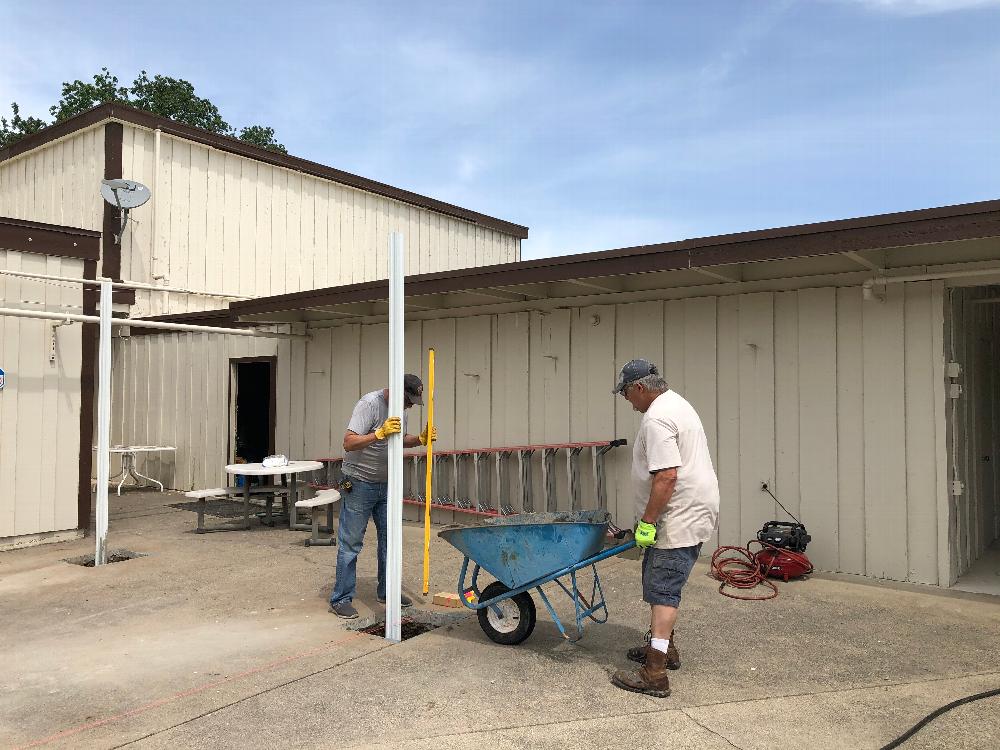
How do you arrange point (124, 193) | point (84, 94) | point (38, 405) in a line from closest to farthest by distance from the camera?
point (38, 405) < point (124, 193) < point (84, 94)

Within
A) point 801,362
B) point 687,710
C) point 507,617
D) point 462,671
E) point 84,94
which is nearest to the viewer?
point 687,710

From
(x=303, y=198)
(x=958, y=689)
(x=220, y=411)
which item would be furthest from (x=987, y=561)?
(x=303, y=198)

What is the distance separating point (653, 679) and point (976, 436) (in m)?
4.86

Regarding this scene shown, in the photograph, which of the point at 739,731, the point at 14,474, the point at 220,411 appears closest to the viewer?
the point at 739,731

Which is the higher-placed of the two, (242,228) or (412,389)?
(242,228)

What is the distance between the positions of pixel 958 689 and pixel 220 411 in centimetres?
1034

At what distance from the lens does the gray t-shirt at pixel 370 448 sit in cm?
509

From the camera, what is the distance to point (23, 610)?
208 inches

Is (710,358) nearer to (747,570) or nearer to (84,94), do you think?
(747,570)

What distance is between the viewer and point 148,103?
90.5ft

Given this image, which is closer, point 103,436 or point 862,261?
point 862,261

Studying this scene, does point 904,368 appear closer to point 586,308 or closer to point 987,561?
point 987,561

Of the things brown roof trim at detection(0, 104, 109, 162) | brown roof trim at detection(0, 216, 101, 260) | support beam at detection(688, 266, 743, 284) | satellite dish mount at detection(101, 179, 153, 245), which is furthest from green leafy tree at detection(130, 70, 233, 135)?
support beam at detection(688, 266, 743, 284)

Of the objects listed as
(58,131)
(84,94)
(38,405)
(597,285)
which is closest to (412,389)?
(597,285)
